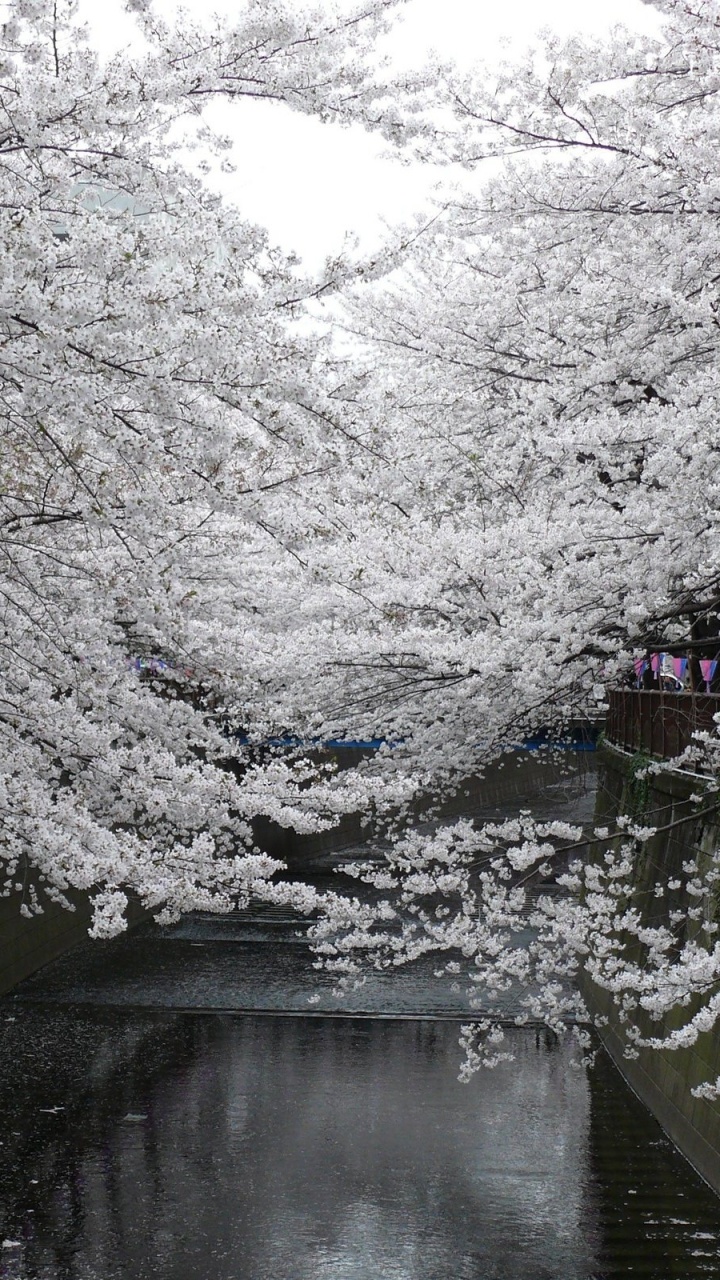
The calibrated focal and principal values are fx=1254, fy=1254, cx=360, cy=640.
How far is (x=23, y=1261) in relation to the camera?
343 inches

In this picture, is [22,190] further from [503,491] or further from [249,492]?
[503,491]

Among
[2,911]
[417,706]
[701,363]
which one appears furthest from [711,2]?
[2,911]

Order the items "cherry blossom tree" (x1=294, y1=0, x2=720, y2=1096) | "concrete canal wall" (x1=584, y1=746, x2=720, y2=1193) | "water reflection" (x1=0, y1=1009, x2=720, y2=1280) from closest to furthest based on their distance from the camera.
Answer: "cherry blossom tree" (x1=294, y1=0, x2=720, y2=1096) < "water reflection" (x1=0, y1=1009, x2=720, y2=1280) < "concrete canal wall" (x1=584, y1=746, x2=720, y2=1193)

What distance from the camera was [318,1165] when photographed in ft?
35.5

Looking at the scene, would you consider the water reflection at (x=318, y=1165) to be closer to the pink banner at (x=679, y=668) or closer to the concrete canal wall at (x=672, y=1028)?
the concrete canal wall at (x=672, y=1028)

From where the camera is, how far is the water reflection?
29.0ft

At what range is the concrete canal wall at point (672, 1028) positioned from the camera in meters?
9.77

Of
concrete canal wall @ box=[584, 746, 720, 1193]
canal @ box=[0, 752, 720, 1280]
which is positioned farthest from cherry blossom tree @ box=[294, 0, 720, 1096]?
canal @ box=[0, 752, 720, 1280]

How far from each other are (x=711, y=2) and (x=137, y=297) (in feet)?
17.2

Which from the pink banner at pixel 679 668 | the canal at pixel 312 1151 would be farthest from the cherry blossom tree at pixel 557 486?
the pink banner at pixel 679 668

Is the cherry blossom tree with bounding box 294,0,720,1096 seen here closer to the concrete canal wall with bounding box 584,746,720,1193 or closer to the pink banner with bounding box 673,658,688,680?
the concrete canal wall with bounding box 584,746,720,1193

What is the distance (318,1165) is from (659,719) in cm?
654

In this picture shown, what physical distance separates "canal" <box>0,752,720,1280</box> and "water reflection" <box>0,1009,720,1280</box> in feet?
0.08

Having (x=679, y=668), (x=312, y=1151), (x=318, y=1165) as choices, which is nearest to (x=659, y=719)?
(x=312, y=1151)
